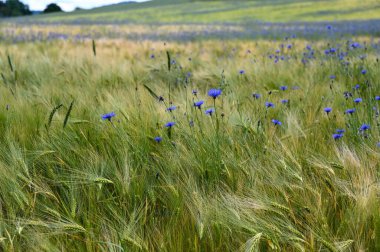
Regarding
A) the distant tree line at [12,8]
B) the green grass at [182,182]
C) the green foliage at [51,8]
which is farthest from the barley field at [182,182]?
the green foliage at [51,8]

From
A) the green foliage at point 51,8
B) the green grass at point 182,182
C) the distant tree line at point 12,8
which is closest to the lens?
the green grass at point 182,182

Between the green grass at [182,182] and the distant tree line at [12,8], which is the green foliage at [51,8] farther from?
the green grass at [182,182]

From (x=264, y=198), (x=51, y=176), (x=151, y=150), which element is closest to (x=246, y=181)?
(x=264, y=198)

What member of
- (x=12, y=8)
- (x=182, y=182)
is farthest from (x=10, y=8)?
(x=182, y=182)

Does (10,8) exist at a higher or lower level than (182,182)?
higher

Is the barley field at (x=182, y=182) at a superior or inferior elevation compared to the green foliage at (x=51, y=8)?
inferior

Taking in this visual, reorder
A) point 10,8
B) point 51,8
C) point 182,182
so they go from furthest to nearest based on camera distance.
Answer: point 51,8, point 10,8, point 182,182

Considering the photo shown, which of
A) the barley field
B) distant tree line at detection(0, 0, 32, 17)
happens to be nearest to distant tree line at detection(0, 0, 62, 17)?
distant tree line at detection(0, 0, 32, 17)

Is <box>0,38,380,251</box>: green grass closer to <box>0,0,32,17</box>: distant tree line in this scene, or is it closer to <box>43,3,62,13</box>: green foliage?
<box>0,0,32,17</box>: distant tree line

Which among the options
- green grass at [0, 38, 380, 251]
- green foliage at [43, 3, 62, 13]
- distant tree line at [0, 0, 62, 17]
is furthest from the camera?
green foliage at [43, 3, 62, 13]

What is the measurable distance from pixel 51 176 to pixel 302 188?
91 cm

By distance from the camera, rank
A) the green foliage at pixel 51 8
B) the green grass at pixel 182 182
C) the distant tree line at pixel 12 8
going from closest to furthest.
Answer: the green grass at pixel 182 182 < the distant tree line at pixel 12 8 < the green foliage at pixel 51 8

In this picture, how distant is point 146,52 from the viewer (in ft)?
21.0

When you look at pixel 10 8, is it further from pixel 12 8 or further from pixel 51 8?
pixel 51 8
